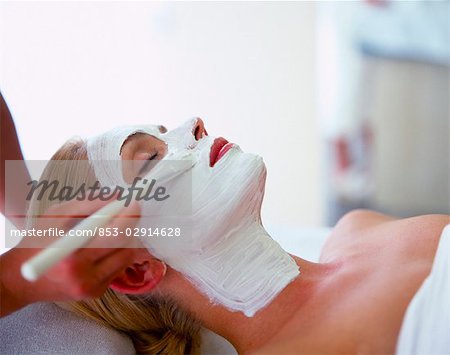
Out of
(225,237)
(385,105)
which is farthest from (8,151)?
(385,105)

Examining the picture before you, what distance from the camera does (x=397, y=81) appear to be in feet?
5.79

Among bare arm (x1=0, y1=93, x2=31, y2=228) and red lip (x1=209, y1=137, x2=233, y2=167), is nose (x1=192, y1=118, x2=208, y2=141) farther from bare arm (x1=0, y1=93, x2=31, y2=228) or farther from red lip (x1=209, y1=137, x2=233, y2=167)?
bare arm (x1=0, y1=93, x2=31, y2=228)

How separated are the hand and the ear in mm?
62

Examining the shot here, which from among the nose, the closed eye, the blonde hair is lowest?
the blonde hair

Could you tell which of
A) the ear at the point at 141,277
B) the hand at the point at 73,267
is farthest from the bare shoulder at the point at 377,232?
the hand at the point at 73,267

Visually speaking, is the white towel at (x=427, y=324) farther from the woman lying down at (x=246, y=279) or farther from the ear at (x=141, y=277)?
the ear at (x=141, y=277)

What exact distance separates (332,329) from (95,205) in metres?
0.40

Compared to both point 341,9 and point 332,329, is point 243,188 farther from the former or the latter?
point 341,9

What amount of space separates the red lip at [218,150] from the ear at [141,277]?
19 centimetres

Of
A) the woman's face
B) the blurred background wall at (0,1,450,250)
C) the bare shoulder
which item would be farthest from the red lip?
the blurred background wall at (0,1,450,250)

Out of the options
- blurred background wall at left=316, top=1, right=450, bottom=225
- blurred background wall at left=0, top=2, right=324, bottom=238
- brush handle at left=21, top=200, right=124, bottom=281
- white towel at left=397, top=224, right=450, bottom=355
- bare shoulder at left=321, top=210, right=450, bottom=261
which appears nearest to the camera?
brush handle at left=21, top=200, right=124, bottom=281

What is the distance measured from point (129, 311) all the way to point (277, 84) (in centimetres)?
99

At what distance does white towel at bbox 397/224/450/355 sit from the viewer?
82cm

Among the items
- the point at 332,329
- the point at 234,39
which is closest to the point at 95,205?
the point at 332,329
